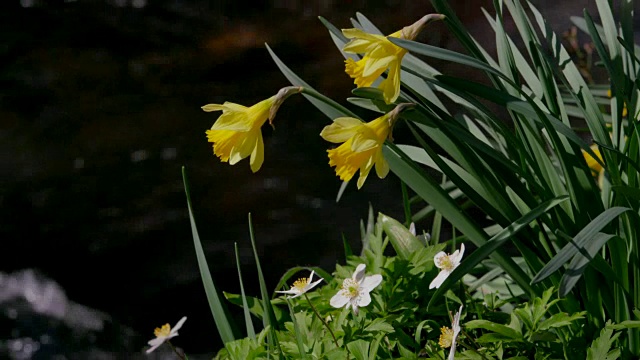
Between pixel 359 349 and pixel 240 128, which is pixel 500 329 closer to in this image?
A: pixel 359 349

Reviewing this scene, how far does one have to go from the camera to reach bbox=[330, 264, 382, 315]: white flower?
108 centimetres

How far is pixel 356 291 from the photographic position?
1.08m

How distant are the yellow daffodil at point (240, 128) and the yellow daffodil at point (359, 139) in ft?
0.29

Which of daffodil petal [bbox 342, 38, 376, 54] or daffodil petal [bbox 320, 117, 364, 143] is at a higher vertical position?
daffodil petal [bbox 342, 38, 376, 54]

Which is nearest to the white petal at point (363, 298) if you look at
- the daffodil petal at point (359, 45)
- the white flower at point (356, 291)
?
the white flower at point (356, 291)

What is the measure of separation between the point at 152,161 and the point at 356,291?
94.0 inches

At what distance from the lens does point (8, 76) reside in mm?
3771

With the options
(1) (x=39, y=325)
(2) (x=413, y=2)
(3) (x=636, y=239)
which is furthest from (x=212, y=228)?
(3) (x=636, y=239)

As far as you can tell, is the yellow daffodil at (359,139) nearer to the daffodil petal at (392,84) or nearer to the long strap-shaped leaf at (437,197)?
the daffodil petal at (392,84)

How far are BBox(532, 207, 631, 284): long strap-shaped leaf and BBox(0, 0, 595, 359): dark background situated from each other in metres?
1.84

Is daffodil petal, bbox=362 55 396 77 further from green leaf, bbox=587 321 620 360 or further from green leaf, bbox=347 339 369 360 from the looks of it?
green leaf, bbox=587 321 620 360

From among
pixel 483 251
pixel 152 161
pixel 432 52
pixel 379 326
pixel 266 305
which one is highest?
pixel 432 52

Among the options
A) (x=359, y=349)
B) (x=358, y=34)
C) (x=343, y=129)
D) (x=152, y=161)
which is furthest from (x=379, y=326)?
(x=152, y=161)

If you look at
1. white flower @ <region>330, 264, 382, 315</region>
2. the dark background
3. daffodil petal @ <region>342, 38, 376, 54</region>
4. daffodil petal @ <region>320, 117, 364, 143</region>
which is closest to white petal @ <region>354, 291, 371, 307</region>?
white flower @ <region>330, 264, 382, 315</region>
